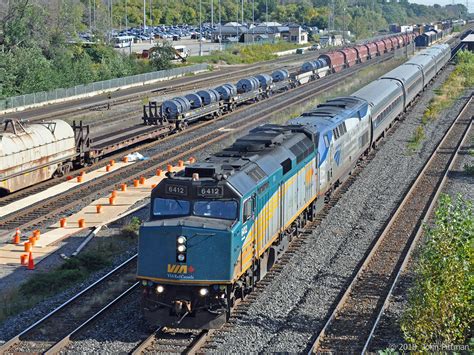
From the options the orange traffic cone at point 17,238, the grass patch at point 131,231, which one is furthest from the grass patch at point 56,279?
the orange traffic cone at point 17,238

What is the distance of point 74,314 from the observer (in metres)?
19.1

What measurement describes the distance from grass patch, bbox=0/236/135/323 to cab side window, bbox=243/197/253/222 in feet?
20.3

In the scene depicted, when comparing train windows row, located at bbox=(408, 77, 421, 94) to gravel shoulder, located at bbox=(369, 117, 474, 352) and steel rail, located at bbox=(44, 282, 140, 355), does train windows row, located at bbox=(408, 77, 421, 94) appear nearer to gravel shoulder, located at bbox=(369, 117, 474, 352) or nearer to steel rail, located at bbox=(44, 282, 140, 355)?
gravel shoulder, located at bbox=(369, 117, 474, 352)

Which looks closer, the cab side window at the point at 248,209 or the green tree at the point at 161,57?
the cab side window at the point at 248,209

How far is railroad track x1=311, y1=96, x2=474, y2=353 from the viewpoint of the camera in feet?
57.8

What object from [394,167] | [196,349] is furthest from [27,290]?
[394,167]

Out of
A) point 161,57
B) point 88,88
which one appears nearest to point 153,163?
point 88,88

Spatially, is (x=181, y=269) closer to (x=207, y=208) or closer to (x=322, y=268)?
Answer: (x=207, y=208)

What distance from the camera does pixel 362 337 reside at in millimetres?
17641

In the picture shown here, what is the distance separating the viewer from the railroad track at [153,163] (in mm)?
29578

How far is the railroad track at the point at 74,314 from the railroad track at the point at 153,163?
781 centimetres

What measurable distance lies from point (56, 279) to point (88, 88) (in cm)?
5537

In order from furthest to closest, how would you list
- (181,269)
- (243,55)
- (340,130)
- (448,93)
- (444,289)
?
(243,55), (448,93), (340,130), (181,269), (444,289)

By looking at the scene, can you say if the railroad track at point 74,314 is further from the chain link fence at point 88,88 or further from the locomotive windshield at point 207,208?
the chain link fence at point 88,88
